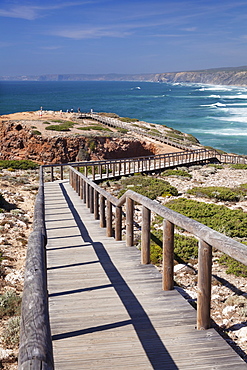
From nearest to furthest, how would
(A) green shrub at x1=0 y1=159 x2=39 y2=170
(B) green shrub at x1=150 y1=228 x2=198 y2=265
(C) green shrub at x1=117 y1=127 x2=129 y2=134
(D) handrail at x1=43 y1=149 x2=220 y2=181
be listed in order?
1. (B) green shrub at x1=150 y1=228 x2=198 y2=265
2. (D) handrail at x1=43 y1=149 x2=220 y2=181
3. (A) green shrub at x1=0 y1=159 x2=39 y2=170
4. (C) green shrub at x1=117 y1=127 x2=129 y2=134

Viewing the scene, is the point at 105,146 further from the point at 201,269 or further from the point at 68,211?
the point at 201,269

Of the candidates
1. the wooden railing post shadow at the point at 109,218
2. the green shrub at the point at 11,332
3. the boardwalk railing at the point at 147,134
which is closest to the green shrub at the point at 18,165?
the wooden railing post shadow at the point at 109,218

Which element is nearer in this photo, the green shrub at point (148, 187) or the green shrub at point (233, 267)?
the green shrub at point (233, 267)

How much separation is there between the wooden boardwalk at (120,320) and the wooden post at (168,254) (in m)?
0.12

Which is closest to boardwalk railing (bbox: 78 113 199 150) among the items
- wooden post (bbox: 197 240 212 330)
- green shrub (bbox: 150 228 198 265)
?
green shrub (bbox: 150 228 198 265)

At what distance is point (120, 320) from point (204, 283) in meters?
1.00

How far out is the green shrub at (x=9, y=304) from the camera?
5300 mm

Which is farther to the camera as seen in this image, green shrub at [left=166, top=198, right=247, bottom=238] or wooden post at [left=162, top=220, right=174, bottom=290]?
green shrub at [left=166, top=198, right=247, bottom=238]

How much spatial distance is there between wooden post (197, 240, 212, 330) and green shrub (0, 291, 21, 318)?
9.04ft

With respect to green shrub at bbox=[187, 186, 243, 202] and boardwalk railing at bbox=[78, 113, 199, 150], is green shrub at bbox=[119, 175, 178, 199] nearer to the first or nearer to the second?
green shrub at bbox=[187, 186, 243, 202]

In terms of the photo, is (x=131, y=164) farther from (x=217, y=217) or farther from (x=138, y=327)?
(x=138, y=327)

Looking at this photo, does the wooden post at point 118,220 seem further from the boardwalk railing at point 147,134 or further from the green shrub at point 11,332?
the boardwalk railing at point 147,134

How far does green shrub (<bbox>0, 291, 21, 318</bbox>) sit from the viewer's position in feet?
17.4

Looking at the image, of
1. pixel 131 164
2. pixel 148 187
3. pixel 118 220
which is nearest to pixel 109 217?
pixel 118 220
